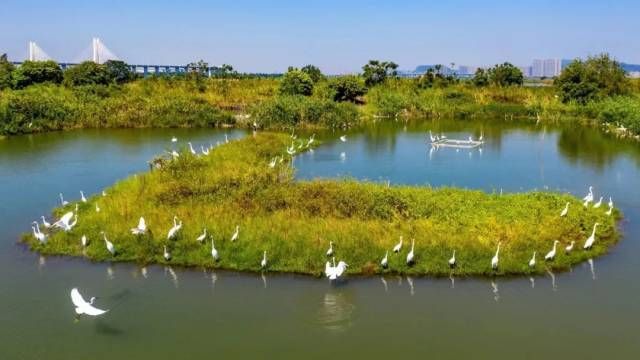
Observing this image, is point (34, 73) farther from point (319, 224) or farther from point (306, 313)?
point (306, 313)

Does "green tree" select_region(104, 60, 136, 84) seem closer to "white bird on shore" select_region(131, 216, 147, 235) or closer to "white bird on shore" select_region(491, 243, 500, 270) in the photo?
"white bird on shore" select_region(131, 216, 147, 235)

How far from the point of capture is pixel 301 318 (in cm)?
1362

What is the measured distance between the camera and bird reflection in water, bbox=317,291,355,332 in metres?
13.3

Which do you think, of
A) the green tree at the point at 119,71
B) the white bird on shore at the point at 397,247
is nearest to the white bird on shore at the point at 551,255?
the white bird on shore at the point at 397,247

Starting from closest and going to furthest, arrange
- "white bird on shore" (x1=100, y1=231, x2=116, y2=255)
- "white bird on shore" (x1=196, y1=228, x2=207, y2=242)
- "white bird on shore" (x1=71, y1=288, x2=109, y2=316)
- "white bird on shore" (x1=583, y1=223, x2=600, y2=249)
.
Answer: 1. "white bird on shore" (x1=71, y1=288, x2=109, y2=316)
2. "white bird on shore" (x1=100, y1=231, x2=116, y2=255)
3. "white bird on shore" (x1=196, y1=228, x2=207, y2=242)
4. "white bird on shore" (x1=583, y1=223, x2=600, y2=249)

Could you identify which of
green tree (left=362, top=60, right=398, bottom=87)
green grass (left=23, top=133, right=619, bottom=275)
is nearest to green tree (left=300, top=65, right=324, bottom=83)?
green tree (left=362, top=60, right=398, bottom=87)

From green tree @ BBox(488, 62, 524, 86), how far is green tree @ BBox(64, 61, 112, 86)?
44.0m

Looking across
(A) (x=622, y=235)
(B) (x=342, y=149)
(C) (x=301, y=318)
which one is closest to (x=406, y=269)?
(C) (x=301, y=318)

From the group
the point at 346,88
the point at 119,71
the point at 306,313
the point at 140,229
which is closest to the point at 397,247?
the point at 306,313

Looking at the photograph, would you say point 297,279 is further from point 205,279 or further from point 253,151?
point 253,151

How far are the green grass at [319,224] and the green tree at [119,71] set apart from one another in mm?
51249

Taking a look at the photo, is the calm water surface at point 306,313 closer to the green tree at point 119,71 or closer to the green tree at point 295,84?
the green tree at point 295,84

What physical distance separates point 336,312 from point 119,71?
64.8 meters

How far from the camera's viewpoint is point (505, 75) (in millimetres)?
74125
